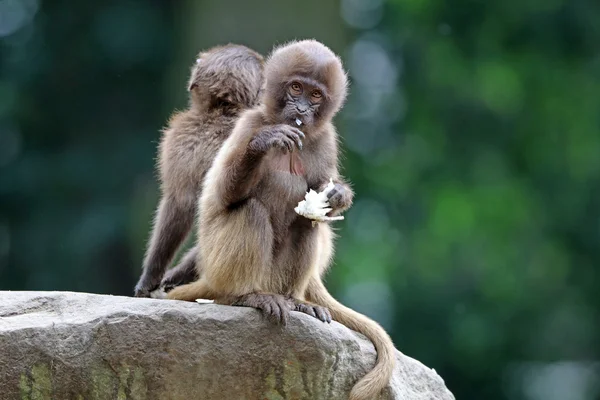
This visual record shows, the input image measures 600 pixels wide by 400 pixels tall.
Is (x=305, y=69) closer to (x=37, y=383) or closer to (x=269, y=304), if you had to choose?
(x=269, y=304)

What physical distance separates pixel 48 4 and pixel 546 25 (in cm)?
749

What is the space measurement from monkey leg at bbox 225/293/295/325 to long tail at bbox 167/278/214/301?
1.05 ft

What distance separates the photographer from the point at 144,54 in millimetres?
16125

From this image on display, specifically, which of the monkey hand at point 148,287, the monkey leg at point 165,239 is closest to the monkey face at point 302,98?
the monkey leg at point 165,239

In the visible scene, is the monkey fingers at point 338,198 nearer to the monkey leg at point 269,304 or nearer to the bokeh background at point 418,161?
the monkey leg at point 269,304

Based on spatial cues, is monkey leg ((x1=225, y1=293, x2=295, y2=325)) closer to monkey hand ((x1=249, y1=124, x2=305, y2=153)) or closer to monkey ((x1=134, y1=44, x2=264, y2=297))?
monkey hand ((x1=249, y1=124, x2=305, y2=153))

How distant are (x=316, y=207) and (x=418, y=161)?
33.6ft

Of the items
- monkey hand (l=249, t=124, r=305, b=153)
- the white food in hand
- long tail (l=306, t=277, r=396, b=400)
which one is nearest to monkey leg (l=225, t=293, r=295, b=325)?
the white food in hand

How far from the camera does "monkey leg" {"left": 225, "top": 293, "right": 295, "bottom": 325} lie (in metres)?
7.04

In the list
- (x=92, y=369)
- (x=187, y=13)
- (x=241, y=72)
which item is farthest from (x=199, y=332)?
(x=187, y=13)

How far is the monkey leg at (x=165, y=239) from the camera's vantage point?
8.72 meters

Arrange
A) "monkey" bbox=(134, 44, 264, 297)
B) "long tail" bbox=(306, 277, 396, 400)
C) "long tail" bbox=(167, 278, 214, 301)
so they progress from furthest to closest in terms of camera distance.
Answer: "monkey" bbox=(134, 44, 264, 297), "long tail" bbox=(167, 278, 214, 301), "long tail" bbox=(306, 277, 396, 400)

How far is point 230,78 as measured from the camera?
8.88 metres

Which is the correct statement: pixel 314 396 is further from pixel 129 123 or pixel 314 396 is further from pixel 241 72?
pixel 129 123
